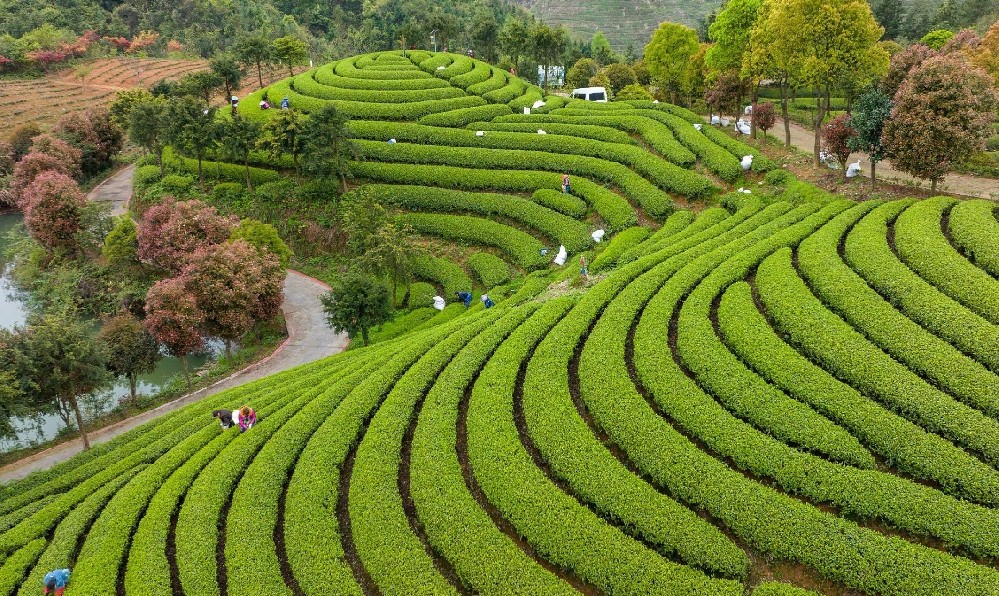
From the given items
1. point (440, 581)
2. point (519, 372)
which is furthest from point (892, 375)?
point (440, 581)

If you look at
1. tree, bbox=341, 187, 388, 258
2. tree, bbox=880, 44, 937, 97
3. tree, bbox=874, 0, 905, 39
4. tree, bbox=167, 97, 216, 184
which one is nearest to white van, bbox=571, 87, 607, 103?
tree, bbox=880, 44, 937, 97

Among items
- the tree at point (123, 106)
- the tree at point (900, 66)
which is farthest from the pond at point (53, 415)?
the tree at point (900, 66)

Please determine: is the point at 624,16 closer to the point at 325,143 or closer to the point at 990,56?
the point at 990,56

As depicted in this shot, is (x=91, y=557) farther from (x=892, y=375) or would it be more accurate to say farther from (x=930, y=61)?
(x=930, y=61)

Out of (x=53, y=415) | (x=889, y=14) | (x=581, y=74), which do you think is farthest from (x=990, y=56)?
(x=53, y=415)

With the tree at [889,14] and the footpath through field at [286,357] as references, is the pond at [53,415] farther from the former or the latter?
the tree at [889,14]
